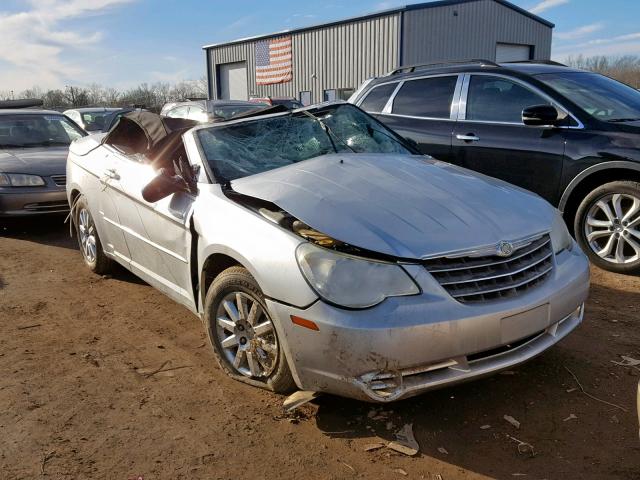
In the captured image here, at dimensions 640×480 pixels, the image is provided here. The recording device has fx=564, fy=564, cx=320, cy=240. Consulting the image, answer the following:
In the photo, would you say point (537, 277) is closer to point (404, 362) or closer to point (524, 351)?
point (524, 351)

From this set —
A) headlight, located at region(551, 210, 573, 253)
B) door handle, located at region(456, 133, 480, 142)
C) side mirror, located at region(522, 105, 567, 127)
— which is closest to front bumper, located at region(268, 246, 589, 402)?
headlight, located at region(551, 210, 573, 253)

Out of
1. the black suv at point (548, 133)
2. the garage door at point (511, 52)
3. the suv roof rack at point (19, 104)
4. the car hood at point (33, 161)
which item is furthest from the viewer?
the garage door at point (511, 52)

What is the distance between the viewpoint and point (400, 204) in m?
3.02

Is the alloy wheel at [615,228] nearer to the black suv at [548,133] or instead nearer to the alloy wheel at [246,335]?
the black suv at [548,133]

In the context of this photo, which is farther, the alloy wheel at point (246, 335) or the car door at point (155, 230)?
the car door at point (155, 230)

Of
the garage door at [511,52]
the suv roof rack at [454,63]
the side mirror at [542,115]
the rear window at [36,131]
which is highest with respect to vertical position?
the garage door at [511,52]

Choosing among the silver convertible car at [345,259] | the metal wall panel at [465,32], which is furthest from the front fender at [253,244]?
the metal wall panel at [465,32]

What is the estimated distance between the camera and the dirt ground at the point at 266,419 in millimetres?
2531

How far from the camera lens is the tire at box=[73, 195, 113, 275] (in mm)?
5289

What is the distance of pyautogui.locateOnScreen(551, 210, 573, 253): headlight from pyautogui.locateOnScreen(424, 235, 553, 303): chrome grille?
0.90 ft

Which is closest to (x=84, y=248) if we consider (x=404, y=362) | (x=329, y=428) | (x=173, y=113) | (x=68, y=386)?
(x=68, y=386)

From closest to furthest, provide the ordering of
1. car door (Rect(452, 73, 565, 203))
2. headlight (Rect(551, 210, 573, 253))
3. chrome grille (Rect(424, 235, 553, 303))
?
chrome grille (Rect(424, 235, 553, 303)), headlight (Rect(551, 210, 573, 253)), car door (Rect(452, 73, 565, 203))

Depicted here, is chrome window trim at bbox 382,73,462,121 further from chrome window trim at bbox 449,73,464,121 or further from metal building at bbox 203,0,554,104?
metal building at bbox 203,0,554,104

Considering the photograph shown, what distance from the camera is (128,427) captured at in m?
2.89
